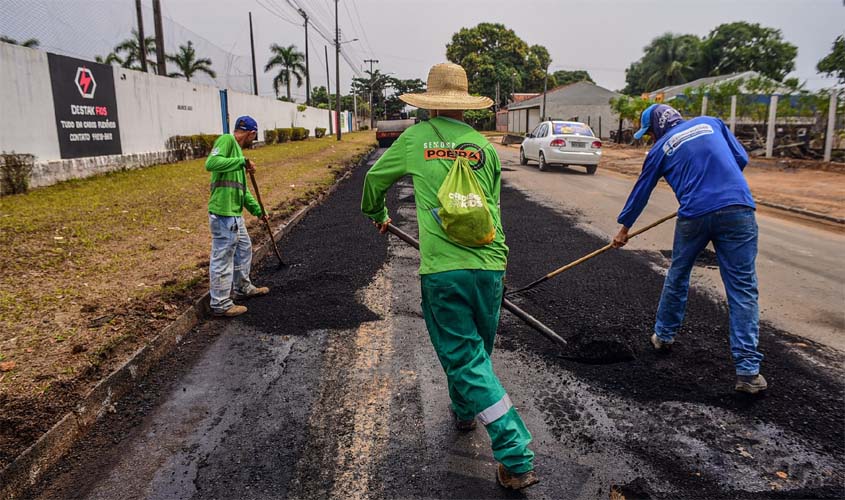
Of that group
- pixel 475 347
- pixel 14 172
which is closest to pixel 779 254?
pixel 475 347

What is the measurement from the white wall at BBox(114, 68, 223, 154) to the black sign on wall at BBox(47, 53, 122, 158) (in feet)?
1.92

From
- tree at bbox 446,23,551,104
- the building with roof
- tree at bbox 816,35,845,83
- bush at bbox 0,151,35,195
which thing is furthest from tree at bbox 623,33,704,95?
bush at bbox 0,151,35,195

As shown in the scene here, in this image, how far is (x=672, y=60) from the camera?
6266 cm

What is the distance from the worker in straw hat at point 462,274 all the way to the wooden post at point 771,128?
66.9ft

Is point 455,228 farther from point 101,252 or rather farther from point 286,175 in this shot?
point 286,175

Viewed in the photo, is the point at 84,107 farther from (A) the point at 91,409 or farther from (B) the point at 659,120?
(B) the point at 659,120

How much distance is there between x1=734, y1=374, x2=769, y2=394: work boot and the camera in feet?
10.9

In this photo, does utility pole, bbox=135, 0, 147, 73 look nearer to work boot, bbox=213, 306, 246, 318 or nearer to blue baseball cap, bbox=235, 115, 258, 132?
blue baseball cap, bbox=235, 115, 258, 132

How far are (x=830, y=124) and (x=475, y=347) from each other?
1898cm

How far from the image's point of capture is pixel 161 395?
3.52 m

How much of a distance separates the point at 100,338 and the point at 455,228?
305 centimetres

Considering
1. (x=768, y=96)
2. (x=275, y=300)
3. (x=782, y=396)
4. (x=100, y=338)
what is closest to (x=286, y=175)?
(x=275, y=300)

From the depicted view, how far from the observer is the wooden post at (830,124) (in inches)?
651

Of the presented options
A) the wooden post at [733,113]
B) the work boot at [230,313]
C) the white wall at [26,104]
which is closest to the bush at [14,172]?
the white wall at [26,104]
